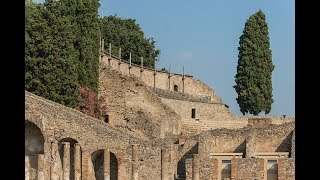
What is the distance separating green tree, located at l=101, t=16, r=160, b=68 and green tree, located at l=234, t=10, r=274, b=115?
1108cm

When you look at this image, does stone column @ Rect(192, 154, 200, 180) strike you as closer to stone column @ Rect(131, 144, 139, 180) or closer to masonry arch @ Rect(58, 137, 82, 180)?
stone column @ Rect(131, 144, 139, 180)

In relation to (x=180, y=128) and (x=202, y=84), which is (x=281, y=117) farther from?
(x=180, y=128)

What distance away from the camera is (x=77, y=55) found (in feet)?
140

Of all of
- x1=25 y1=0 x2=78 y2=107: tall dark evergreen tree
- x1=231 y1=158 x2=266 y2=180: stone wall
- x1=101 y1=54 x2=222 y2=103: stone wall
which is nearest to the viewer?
x1=231 y1=158 x2=266 y2=180: stone wall

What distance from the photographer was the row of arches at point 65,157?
1299 inches

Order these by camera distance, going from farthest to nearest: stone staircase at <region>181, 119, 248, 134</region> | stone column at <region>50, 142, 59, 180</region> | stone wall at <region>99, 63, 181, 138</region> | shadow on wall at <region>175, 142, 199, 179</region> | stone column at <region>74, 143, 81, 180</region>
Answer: stone staircase at <region>181, 119, 248, 134</region>, stone wall at <region>99, 63, 181, 138</region>, shadow on wall at <region>175, 142, 199, 179</region>, stone column at <region>74, 143, 81, 180</region>, stone column at <region>50, 142, 59, 180</region>

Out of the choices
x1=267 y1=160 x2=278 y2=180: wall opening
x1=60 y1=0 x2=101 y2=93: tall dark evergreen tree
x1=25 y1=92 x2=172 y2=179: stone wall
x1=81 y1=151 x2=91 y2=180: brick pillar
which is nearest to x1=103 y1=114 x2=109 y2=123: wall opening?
x1=60 y1=0 x2=101 y2=93: tall dark evergreen tree

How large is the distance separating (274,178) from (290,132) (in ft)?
20.5

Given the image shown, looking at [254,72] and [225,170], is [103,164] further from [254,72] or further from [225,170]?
[254,72]

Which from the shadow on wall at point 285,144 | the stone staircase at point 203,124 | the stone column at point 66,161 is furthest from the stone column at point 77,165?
the stone staircase at point 203,124

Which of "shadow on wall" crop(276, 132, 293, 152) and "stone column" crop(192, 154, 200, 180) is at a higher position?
"shadow on wall" crop(276, 132, 293, 152)

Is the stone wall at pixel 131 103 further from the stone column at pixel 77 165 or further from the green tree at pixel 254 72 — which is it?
the green tree at pixel 254 72

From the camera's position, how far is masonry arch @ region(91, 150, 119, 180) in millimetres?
33562
